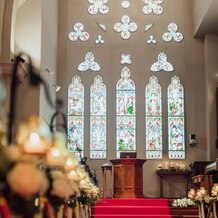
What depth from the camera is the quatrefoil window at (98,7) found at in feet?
62.4

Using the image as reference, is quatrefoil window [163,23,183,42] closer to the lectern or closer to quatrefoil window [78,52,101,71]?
quatrefoil window [78,52,101,71]

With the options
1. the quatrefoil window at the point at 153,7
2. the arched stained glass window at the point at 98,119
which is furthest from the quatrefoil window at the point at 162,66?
the arched stained glass window at the point at 98,119

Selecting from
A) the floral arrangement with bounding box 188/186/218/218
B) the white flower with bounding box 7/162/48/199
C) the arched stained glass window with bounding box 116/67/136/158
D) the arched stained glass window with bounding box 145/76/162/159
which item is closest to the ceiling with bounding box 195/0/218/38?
the arched stained glass window with bounding box 145/76/162/159

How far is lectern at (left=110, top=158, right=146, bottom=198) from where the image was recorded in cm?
1509

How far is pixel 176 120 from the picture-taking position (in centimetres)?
1819

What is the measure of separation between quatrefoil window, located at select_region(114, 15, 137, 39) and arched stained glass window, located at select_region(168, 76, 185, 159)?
2.40 meters

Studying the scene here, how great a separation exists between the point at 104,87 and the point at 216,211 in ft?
32.4

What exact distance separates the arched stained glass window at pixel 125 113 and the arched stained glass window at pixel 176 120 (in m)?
1.34

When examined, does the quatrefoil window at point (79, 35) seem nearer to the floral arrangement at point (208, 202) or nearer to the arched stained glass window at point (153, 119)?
the arched stained glass window at point (153, 119)

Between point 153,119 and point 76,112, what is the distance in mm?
2825

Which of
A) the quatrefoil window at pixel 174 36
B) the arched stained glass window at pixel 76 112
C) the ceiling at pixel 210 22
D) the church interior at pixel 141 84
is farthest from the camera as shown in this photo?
the quatrefoil window at pixel 174 36

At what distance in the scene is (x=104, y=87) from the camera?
18438 mm

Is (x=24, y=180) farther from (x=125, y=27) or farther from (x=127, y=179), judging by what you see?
(x=125, y=27)

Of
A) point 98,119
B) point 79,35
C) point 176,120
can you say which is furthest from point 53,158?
point 79,35
